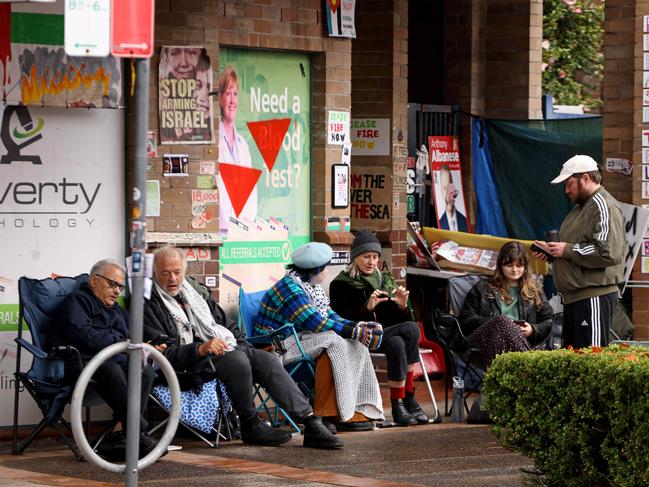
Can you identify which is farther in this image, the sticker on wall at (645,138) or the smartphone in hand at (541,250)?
the sticker on wall at (645,138)

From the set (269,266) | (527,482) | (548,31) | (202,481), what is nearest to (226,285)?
(269,266)

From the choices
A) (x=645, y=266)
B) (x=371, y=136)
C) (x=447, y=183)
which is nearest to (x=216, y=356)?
(x=371, y=136)

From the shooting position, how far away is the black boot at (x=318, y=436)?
391 inches

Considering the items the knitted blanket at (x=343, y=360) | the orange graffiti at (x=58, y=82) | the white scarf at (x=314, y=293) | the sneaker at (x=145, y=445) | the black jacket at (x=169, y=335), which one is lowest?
the sneaker at (x=145, y=445)

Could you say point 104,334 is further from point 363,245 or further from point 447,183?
point 447,183

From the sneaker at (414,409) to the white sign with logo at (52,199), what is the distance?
7.59 feet

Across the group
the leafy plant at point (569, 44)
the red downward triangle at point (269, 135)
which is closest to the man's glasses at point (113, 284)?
the red downward triangle at point (269, 135)

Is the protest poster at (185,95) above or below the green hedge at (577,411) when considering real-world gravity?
above

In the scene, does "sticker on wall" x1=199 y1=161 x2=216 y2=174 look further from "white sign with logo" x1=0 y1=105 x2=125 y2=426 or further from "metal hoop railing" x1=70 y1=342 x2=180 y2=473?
"metal hoop railing" x1=70 y1=342 x2=180 y2=473

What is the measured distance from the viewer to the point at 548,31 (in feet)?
75.3

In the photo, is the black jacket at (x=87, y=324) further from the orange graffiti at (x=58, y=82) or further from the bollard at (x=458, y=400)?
the bollard at (x=458, y=400)

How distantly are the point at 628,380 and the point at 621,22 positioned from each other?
6855 millimetres

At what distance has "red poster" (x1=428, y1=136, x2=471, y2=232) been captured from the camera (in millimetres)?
15070

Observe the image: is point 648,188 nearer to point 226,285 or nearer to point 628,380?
point 226,285
